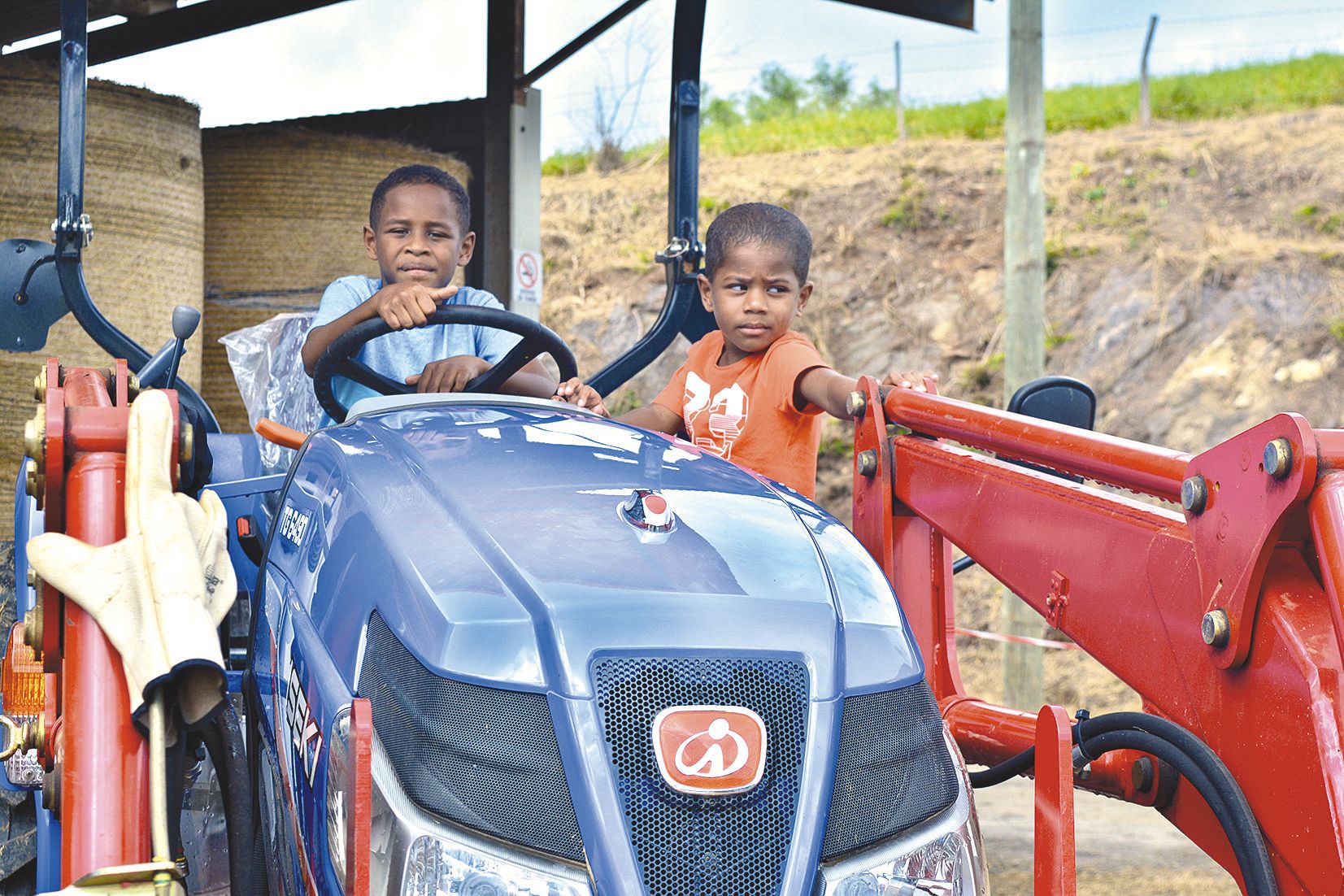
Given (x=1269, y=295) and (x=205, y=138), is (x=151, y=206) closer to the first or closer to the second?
(x=205, y=138)

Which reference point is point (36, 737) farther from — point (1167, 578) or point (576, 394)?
point (1167, 578)

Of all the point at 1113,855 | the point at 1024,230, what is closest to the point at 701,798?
the point at 1113,855

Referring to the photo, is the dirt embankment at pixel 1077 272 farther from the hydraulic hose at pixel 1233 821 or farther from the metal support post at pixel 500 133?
the hydraulic hose at pixel 1233 821

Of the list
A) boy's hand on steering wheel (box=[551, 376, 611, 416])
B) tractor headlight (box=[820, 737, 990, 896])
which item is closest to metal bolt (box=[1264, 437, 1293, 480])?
tractor headlight (box=[820, 737, 990, 896])

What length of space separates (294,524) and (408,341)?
3.47 feet

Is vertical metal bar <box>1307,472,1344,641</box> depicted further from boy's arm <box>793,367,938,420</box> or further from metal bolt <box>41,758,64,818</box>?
metal bolt <box>41,758,64,818</box>

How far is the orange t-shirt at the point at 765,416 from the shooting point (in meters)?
2.57

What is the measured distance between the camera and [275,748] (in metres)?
1.45

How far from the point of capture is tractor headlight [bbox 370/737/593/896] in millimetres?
1135

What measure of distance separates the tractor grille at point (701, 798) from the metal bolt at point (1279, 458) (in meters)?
0.52

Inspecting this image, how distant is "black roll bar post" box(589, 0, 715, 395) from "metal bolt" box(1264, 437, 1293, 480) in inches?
64.5

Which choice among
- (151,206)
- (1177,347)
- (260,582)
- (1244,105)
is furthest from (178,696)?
(1244,105)

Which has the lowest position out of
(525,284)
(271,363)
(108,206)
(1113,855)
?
(1113,855)

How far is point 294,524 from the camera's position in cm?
162
